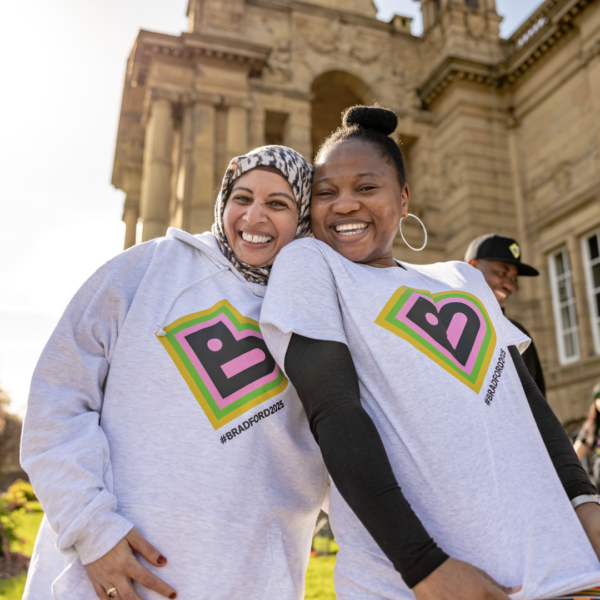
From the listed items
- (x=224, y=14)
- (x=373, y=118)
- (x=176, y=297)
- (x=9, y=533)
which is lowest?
(x=9, y=533)

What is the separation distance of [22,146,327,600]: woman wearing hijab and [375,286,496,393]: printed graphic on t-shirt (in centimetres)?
47

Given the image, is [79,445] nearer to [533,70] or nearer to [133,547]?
[133,547]

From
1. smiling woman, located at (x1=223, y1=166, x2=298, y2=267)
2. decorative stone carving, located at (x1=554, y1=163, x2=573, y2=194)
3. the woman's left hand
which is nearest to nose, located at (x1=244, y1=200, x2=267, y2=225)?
smiling woman, located at (x1=223, y1=166, x2=298, y2=267)

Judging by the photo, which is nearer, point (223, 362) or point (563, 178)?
point (223, 362)

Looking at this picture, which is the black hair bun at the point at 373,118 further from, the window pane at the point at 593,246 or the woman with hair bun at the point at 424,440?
the window pane at the point at 593,246

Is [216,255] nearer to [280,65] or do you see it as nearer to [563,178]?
[563,178]

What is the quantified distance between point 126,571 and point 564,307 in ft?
49.2

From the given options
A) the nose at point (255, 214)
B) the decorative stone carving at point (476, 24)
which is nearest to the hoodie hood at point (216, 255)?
the nose at point (255, 214)

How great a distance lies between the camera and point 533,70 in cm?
1614

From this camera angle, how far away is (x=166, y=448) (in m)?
1.75

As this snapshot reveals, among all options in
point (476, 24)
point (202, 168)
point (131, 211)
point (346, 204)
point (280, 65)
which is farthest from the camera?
point (131, 211)

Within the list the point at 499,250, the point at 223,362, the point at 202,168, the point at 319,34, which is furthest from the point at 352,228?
the point at 319,34

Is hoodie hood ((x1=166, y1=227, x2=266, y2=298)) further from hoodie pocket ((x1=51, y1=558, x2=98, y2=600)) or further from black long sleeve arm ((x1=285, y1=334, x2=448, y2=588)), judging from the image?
hoodie pocket ((x1=51, y1=558, x2=98, y2=600))

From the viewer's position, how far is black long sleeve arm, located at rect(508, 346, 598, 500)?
1873 mm
